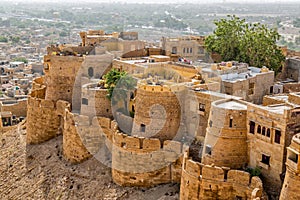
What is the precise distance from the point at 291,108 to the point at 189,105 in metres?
6.08

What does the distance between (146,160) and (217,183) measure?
191 inches

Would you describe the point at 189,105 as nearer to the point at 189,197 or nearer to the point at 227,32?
the point at 189,197

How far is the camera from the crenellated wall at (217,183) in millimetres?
20984

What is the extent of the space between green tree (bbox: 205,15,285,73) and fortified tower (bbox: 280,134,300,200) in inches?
690

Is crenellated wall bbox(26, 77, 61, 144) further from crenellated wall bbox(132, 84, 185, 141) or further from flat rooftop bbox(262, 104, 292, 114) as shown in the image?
flat rooftop bbox(262, 104, 292, 114)

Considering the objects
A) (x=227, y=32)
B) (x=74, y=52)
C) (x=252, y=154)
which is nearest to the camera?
(x=252, y=154)

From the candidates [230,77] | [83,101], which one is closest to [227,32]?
[230,77]

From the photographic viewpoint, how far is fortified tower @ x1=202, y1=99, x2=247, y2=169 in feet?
72.3

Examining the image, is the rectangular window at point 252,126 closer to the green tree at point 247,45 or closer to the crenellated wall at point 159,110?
the crenellated wall at point 159,110

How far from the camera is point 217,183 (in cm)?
2138

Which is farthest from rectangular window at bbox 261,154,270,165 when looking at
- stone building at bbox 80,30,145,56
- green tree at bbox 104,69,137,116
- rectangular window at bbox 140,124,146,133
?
stone building at bbox 80,30,145,56

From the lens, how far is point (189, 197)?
22078 millimetres

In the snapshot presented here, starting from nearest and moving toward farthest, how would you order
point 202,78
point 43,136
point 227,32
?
point 202,78, point 43,136, point 227,32

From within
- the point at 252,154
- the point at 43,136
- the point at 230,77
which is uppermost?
the point at 230,77
